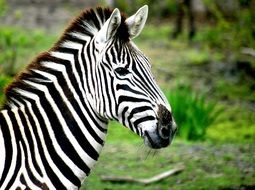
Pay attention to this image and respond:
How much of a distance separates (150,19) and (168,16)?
70cm

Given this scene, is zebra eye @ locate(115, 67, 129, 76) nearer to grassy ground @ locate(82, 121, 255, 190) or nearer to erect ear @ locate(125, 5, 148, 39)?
erect ear @ locate(125, 5, 148, 39)

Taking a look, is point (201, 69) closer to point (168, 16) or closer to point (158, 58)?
point (158, 58)

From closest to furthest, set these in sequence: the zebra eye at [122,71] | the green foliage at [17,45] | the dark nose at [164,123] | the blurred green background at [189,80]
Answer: the dark nose at [164,123] < the zebra eye at [122,71] < the blurred green background at [189,80] < the green foliage at [17,45]

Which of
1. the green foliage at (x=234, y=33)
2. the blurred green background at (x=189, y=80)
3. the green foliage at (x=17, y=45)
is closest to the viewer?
the blurred green background at (x=189, y=80)

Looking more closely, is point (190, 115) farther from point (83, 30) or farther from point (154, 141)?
point (154, 141)

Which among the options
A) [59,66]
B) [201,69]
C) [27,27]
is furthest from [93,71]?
[27,27]

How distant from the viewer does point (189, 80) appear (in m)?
14.8

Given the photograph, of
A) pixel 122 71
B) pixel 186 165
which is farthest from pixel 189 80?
pixel 122 71

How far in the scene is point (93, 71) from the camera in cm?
427

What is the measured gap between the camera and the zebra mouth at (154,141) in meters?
4.03

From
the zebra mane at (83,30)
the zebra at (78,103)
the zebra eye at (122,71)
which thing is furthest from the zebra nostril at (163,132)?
the zebra mane at (83,30)

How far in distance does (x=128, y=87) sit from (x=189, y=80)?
10.8 m

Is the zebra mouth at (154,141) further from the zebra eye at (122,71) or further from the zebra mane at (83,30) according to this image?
the zebra mane at (83,30)

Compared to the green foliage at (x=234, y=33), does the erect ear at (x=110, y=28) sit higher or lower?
higher
